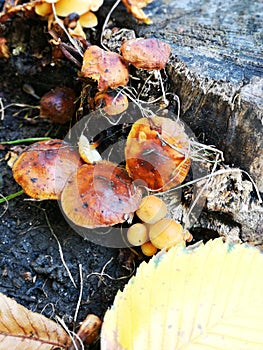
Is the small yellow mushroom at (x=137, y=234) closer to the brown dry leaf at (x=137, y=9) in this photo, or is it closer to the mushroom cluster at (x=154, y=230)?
the mushroom cluster at (x=154, y=230)

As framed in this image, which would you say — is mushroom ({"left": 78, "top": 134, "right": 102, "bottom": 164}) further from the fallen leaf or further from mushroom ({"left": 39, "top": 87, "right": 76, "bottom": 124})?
the fallen leaf

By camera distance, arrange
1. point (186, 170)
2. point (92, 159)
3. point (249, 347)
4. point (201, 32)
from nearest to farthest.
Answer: point (249, 347) < point (186, 170) < point (92, 159) < point (201, 32)

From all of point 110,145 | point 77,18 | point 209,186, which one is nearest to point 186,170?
point 209,186

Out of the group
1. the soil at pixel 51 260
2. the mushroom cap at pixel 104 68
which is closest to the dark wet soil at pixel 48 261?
the soil at pixel 51 260

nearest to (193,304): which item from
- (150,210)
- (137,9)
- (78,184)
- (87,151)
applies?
(150,210)

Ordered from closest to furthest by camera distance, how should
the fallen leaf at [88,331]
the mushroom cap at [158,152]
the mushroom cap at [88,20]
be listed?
the fallen leaf at [88,331] → the mushroom cap at [158,152] → the mushroom cap at [88,20]

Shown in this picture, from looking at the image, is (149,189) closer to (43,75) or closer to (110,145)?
(110,145)

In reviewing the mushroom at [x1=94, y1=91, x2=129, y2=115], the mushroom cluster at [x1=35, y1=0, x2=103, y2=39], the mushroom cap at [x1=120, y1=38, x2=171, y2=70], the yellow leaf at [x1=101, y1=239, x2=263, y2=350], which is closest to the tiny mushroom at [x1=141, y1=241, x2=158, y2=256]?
the yellow leaf at [x1=101, y1=239, x2=263, y2=350]
